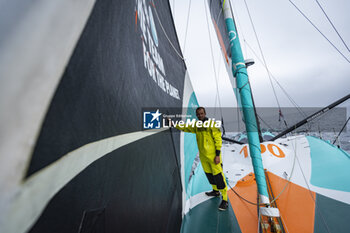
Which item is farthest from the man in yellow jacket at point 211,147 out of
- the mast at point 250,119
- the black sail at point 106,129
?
the black sail at point 106,129

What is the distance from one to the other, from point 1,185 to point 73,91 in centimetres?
22

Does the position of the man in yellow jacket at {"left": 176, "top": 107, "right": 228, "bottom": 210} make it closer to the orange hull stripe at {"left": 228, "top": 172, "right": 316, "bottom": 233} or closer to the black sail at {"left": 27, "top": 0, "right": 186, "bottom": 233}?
the orange hull stripe at {"left": 228, "top": 172, "right": 316, "bottom": 233}

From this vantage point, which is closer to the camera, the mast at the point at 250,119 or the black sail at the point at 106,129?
the black sail at the point at 106,129

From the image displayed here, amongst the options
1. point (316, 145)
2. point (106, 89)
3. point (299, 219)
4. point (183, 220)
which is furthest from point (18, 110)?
point (316, 145)

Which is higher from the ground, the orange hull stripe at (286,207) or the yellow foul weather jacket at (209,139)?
the yellow foul weather jacket at (209,139)

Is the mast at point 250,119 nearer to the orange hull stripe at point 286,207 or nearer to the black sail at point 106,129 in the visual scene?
the orange hull stripe at point 286,207

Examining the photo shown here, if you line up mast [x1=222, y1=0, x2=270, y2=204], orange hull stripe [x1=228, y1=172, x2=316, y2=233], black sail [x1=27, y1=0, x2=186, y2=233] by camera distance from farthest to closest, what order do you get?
mast [x1=222, y1=0, x2=270, y2=204], orange hull stripe [x1=228, y1=172, x2=316, y2=233], black sail [x1=27, y1=0, x2=186, y2=233]

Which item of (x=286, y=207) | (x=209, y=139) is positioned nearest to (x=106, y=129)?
(x=209, y=139)

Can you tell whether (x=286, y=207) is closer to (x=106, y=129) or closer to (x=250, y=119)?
(x=250, y=119)

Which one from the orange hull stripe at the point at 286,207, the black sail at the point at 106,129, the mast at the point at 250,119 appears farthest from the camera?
the mast at the point at 250,119

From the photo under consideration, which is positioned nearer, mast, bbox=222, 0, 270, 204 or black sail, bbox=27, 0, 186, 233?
black sail, bbox=27, 0, 186, 233

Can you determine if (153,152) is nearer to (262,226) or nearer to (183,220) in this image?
(183,220)

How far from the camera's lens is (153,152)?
0.91 m

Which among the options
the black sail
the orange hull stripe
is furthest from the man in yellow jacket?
the black sail
